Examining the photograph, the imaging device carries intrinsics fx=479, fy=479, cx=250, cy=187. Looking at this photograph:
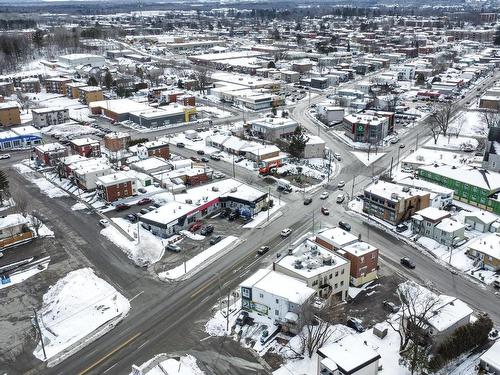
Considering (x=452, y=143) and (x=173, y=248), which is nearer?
(x=173, y=248)

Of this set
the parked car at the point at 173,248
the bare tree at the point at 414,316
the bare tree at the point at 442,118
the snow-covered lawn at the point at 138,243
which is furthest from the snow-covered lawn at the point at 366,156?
the snow-covered lawn at the point at 138,243

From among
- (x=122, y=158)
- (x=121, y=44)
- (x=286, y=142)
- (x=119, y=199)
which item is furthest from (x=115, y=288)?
(x=121, y=44)

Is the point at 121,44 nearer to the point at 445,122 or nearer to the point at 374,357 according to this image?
the point at 445,122

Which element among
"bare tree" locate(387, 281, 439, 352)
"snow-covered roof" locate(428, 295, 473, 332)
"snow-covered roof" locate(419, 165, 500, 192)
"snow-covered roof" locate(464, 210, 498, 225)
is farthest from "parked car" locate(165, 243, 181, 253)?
"snow-covered roof" locate(419, 165, 500, 192)

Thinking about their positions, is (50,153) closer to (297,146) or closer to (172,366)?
(297,146)

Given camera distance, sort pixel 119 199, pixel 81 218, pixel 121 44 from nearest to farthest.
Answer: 1. pixel 81 218
2. pixel 119 199
3. pixel 121 44

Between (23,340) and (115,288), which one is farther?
(115,288)

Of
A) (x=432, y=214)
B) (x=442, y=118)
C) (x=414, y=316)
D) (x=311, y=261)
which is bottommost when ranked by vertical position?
(x=432, y=214)

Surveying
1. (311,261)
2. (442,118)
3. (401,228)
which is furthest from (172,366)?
(442,118)
